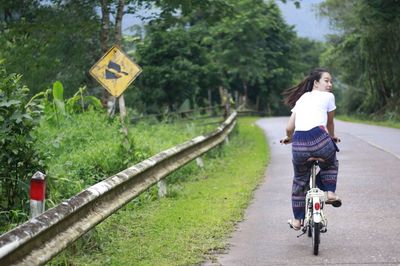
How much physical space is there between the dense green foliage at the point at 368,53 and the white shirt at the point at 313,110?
2573 cm

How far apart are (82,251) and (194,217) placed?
2.09 metres

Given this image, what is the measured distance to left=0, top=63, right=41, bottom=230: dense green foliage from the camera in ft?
22.5

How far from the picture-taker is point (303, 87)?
7.14 meters

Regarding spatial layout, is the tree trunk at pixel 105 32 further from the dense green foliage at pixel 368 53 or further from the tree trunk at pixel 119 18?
the dense green foliage at pixel 368 53

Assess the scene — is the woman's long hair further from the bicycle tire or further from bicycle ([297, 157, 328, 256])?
the bicycle tire

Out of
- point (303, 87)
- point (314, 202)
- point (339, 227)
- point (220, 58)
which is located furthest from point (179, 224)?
point (220, 58)

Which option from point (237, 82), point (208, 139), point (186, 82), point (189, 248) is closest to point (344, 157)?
point (208, 139)

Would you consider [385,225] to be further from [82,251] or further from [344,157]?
[344,157]

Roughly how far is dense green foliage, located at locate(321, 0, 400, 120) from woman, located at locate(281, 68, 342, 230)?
25.6 metres

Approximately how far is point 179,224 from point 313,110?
2362mm

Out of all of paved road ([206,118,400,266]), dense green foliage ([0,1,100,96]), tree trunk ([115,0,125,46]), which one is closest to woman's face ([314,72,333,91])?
paved road ([206,118,400,266])

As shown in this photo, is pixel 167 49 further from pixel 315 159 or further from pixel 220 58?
pixel 315 159

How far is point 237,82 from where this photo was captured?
65438mm

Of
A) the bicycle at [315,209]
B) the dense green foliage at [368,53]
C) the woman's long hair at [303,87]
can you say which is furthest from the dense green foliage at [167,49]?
the bicycle at [315,209]
